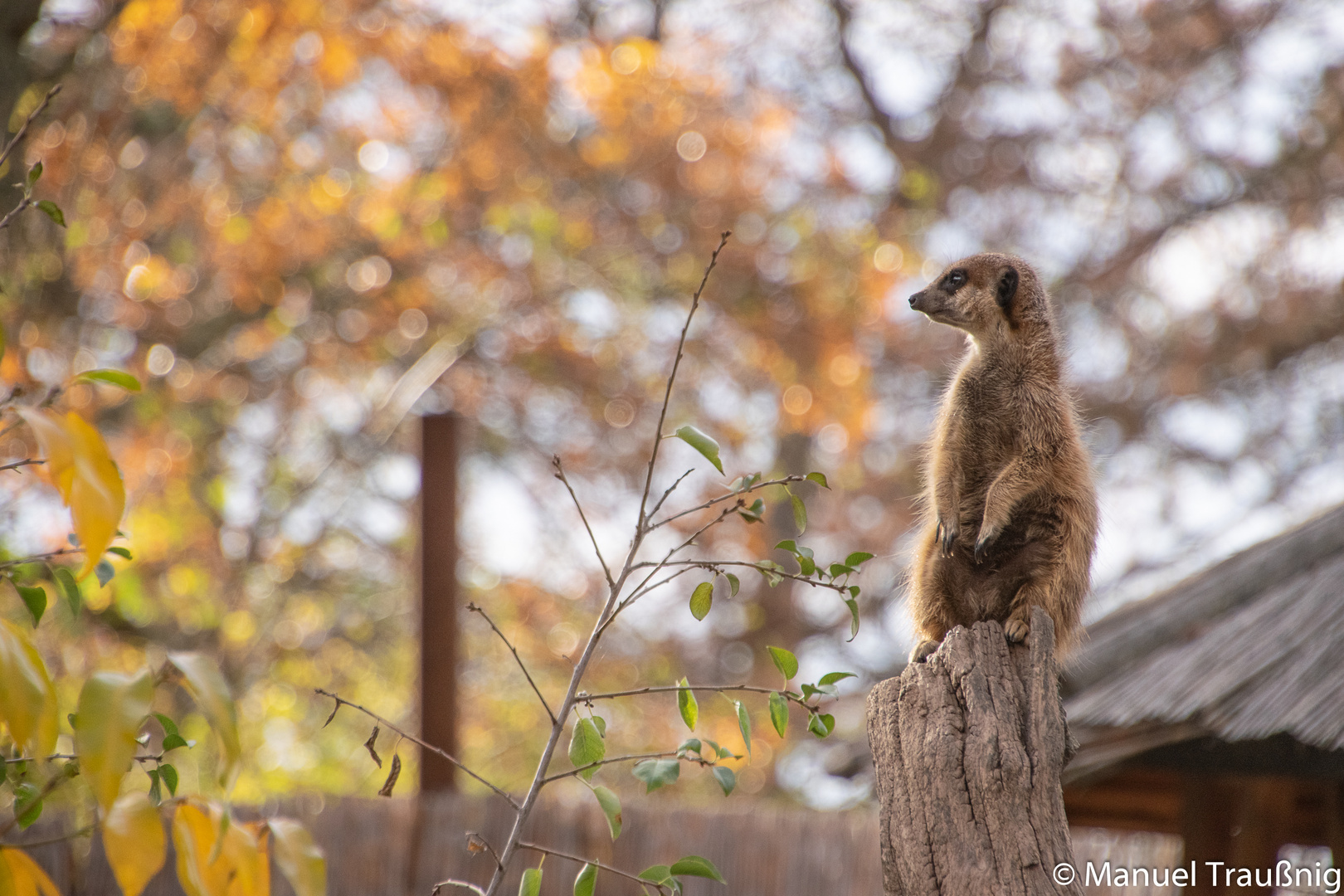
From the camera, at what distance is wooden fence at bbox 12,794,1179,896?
5277 mm

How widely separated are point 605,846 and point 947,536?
3.64 m

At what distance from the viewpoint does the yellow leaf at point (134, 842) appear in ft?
3.17

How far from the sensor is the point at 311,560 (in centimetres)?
1016

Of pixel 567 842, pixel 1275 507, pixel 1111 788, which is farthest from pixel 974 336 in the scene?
pixel 1275 507

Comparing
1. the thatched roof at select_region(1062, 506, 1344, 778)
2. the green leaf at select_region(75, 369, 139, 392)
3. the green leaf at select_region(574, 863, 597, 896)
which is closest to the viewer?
A: the green leaf at select_region(75, 369, 139, 392)

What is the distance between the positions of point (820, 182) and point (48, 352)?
251 inches

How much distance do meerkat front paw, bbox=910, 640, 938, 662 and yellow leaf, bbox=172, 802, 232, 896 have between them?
1408 millimetres

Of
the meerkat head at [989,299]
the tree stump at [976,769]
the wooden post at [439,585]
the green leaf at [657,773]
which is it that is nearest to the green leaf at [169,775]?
the green leaf at [657,773]

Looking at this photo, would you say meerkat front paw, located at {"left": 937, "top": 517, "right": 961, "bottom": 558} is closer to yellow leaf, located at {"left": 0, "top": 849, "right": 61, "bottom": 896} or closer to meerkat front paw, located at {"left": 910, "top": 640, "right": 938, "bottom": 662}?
meerkat front paw, located at {"left": 910, "top": 640, "right": 938, "bottom": 662}

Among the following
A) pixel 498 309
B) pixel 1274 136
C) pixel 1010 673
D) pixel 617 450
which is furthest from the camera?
pixel 1274 136

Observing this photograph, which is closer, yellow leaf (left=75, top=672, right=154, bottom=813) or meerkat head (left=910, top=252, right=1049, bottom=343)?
yellow leaf (left=75, top=672, right=154, bottom=813)

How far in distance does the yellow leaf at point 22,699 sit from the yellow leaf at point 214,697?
0.49 feet

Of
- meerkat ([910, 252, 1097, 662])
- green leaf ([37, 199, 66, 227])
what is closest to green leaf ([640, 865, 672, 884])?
meerkat ([910, 252, 1097, 662])

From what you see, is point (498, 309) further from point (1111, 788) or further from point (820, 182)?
point (1111, 788)
